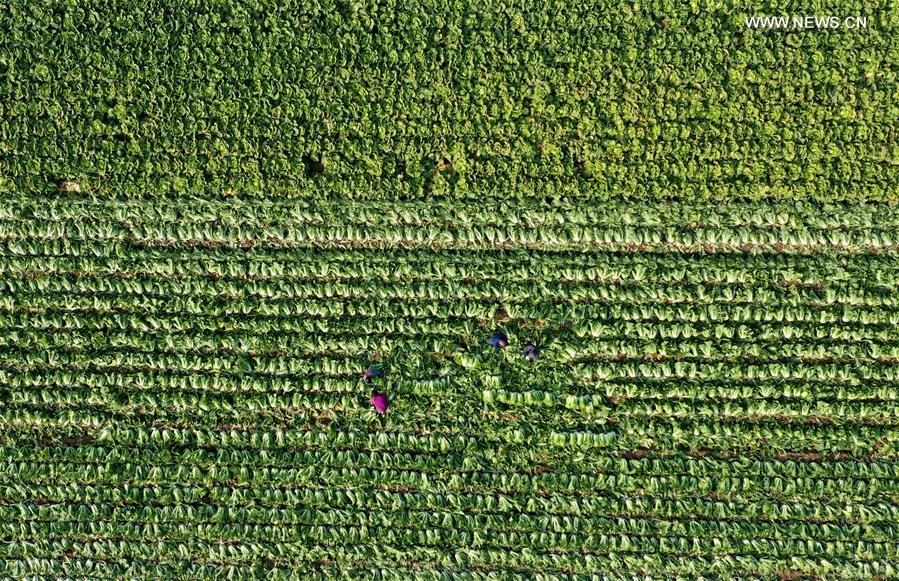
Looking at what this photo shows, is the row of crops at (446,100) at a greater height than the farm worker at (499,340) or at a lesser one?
greater

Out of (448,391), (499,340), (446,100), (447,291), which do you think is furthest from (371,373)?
(446,100)

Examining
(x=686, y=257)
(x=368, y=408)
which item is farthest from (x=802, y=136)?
(x=368, y=408)

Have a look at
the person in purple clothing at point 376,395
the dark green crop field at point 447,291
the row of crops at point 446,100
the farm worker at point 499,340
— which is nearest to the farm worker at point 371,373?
the person in purple clothing at point 376,395

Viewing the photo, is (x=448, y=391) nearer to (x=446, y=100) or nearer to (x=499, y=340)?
(x=499, y=340)

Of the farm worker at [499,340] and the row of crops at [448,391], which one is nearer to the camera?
the row of crops at [448,391]

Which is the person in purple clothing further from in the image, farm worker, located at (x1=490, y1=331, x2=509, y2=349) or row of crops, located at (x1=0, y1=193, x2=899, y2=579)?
farm worker, located at (x1=490, y1=331, x2=509, y2=349)

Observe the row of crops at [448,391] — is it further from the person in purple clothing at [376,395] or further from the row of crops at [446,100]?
the row of crops at [446,100]
